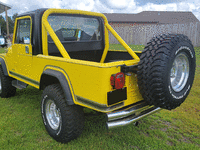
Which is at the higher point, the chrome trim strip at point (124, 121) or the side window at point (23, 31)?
the side window at point (23, 31)

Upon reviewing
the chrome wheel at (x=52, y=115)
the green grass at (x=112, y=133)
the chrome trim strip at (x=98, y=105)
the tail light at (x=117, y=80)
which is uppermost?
the tail light at (x=117, y=80)

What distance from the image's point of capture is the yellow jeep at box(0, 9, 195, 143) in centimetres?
212

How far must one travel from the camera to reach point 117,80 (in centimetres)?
210

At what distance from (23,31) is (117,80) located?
2619mm

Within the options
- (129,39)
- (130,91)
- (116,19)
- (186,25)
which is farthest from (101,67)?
(116,19)

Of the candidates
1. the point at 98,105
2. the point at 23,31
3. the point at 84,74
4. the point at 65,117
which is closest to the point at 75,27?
the point at 23,31

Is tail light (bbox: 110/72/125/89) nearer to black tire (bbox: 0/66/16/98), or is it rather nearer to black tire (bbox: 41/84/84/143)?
black tire (bbox: 41/84/84/143)

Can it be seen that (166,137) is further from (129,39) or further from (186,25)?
(129,39)

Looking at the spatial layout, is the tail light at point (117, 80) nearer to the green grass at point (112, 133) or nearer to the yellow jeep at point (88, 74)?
the yellow jeep at point (88, 74)

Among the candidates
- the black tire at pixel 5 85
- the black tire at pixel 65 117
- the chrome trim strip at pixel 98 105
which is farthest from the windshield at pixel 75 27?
the black tire at pixel 5 85

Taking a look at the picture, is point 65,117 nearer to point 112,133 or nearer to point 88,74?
point 88,74

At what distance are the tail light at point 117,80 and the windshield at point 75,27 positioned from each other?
6.22ft

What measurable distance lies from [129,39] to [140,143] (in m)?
19.1

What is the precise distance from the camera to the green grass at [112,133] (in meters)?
2.75
